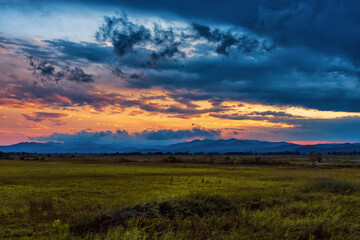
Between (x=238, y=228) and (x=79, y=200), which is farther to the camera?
(x=79, y=200)

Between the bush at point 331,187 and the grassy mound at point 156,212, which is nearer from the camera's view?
the grassy mound at point 156,212

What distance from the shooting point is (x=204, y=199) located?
16.2 metres

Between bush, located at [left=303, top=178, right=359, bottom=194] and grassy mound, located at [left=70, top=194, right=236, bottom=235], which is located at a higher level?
grassy mound, located at [left=70, top=194, right=236, bottom=235]

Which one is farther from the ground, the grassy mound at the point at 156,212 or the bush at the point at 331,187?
the grassy mound at the point at 156,212

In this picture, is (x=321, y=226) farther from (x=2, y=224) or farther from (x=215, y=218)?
(x=2, y=224)

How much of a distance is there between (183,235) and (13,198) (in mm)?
17152

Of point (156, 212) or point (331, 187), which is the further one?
point (331, 187)

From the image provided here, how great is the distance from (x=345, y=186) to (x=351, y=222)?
580 inches

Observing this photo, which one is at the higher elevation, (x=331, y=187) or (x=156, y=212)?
(x=156, y=212)

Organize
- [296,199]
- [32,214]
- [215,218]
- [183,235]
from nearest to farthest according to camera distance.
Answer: [183,235], [215,218], [32,214], [296,199]

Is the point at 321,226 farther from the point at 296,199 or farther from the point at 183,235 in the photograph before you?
the point at 296,199

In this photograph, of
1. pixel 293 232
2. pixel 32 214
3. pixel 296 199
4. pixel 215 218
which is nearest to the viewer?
pixel 293 232

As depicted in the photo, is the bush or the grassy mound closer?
the grassy mound

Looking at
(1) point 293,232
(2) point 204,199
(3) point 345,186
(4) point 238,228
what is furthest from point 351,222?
(3) point 345,186
